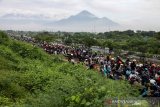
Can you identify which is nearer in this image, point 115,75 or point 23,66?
point 115,75

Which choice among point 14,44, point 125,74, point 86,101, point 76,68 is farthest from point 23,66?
point 86,101

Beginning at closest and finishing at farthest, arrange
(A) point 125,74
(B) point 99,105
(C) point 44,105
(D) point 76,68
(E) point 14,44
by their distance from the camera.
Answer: (B) point 99,105 < (C) point 44,105 < (A) point 125,74 < (D) point 76,68 < (E) point 14,44

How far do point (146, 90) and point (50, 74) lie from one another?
6.87 m

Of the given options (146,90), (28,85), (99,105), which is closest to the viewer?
(99,105)

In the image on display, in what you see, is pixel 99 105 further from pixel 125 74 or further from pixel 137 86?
pixel 125 74

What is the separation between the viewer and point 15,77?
19.2 meters

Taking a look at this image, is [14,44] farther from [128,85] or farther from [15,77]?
[128,85]

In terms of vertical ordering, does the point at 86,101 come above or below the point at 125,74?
above

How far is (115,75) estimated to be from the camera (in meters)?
20.8

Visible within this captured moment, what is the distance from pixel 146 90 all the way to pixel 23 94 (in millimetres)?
4910

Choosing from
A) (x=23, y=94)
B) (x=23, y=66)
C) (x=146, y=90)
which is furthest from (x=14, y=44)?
(x=146, y=90)

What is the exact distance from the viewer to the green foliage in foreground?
25.3 feet

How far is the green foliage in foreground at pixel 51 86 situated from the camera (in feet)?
25.3

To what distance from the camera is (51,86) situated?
14.2 meters
